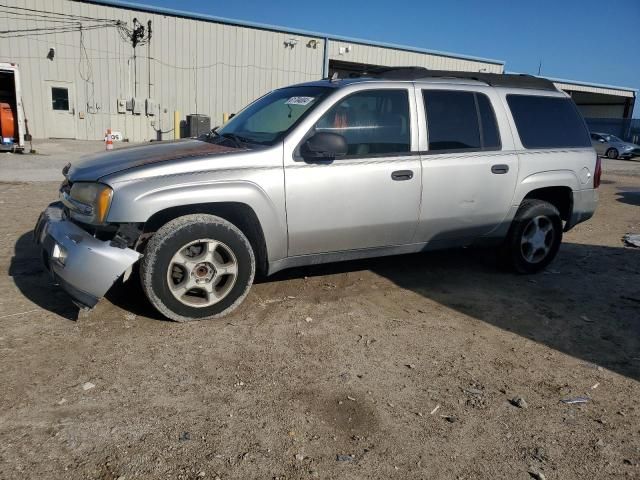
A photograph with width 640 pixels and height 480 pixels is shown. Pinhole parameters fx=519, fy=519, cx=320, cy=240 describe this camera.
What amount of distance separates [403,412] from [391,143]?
2289 millimetres

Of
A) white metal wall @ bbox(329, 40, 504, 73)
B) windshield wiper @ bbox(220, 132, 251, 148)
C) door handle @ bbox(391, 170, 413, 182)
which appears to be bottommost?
door handle @ bbox(391, 170, 413, 182)

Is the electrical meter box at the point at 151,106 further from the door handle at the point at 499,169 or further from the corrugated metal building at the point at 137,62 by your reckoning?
the door handle at the point at 499,169

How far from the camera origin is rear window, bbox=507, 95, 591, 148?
5.07 metres

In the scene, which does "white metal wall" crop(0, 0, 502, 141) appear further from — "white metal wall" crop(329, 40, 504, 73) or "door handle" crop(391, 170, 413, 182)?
"door handle" crop(391, 170, 413, 182)

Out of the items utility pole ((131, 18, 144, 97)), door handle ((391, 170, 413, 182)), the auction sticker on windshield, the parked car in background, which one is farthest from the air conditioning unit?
the parked car in background

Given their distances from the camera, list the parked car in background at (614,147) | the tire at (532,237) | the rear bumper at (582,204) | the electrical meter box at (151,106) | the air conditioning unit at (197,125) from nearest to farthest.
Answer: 1. the tire at (532,237)
2. the rear bumper at (582,204)
3. the air conditioning unit at (197,125)
4. the electrical meter box at (151,106)
5. the parked car in background at (614,147)

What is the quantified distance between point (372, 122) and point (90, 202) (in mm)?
2239

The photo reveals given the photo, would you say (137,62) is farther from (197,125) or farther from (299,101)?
(299,101)

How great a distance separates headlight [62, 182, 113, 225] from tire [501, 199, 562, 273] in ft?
12.3

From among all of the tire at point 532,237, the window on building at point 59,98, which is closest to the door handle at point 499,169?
the tire at point 532,237

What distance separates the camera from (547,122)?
17.2ft

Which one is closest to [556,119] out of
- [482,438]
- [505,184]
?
[505,184]

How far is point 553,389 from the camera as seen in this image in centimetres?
320

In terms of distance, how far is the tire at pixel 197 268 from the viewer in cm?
358
